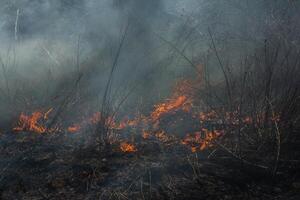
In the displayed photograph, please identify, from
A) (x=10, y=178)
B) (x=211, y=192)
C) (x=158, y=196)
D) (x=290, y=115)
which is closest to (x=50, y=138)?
(x=10, y=178)

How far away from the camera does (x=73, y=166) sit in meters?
4.13

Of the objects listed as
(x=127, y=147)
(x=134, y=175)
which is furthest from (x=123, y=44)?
(x=134, y=175)

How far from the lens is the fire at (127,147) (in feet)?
14.8

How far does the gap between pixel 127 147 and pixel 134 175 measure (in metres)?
0.73

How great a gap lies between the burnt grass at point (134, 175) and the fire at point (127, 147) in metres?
0.08

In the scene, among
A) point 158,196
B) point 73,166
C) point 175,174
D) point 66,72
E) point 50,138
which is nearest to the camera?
point 158,196

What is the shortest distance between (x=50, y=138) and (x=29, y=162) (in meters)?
0.71

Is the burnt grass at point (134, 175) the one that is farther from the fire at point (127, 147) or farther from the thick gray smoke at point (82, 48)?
the thick gray smoke at point (82, 48)

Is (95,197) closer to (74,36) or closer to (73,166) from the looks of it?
(73,166)

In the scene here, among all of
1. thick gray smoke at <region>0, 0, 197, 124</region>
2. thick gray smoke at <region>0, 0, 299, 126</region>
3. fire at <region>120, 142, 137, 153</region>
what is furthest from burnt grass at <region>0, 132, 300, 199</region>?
thick gray smoke at <region>0, 0, 197, 124</region>

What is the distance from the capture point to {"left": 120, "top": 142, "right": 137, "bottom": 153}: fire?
4500 millimetres

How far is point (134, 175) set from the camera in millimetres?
3867

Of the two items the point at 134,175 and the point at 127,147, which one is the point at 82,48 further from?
the point at 134,175

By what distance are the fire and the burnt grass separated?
8 centimetres
